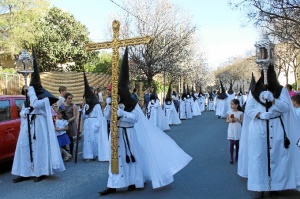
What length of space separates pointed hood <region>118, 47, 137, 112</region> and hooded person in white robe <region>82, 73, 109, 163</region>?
Result: 366cm

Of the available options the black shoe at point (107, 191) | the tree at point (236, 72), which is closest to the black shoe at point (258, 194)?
the black shoe at point (107, 191)

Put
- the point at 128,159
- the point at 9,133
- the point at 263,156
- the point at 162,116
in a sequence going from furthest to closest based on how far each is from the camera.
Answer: the point at 162,116
the point at 9,133
the point at 128,159
the point at 263,156

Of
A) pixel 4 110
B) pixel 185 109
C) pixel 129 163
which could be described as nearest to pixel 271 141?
pixel 129 163

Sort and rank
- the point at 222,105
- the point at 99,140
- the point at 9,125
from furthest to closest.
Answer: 1. the point at 222,105
2. the point at 99,140
3. the point at 9,125

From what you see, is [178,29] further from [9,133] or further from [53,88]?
[9,133]

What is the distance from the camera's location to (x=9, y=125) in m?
9.00

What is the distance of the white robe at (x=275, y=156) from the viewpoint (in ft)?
20.8

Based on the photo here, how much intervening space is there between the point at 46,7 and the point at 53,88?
944 centimetres

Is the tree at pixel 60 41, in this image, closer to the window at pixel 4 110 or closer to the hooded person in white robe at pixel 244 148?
the window at pixel 4 110

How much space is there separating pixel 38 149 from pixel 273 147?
441cm

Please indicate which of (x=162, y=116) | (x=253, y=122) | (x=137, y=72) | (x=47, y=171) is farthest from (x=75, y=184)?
(x=137, y=72)

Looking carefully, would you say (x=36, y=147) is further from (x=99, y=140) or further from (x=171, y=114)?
(x=171, y=114)

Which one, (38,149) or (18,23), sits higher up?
(18,23)

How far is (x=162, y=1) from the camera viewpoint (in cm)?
3309
